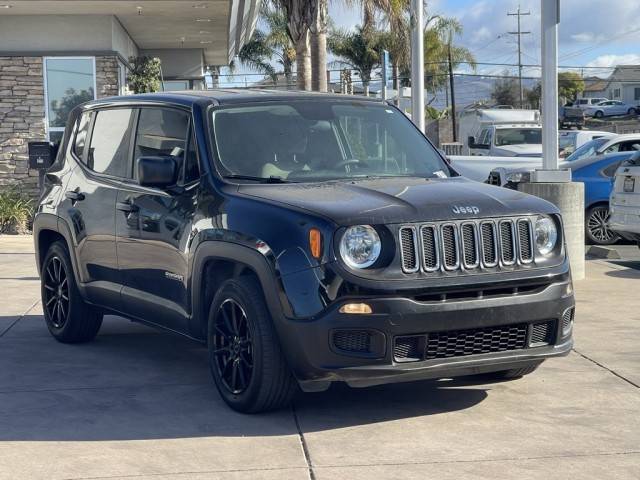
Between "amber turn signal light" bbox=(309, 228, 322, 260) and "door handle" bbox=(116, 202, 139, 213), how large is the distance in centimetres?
198

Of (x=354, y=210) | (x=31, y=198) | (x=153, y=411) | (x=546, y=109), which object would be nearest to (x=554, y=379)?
(x=354, y=210)

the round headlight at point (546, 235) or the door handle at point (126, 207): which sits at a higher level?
the door handle at point (126, 207)

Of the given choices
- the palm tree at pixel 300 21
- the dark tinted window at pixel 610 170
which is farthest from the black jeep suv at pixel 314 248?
the palm tree at pixel 300 21

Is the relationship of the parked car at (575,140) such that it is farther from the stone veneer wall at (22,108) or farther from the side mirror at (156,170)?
the side mirror at (156,170)

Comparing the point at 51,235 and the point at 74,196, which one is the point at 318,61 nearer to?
the point at 51,235

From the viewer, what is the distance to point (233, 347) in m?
6.33

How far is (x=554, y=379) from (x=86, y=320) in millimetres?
3652

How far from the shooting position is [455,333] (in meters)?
5.91

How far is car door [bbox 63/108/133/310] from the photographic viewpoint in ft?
25.5

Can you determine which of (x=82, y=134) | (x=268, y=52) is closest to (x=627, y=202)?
(x=82, y=134)

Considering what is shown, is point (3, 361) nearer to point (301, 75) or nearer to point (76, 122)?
point (76, 122)

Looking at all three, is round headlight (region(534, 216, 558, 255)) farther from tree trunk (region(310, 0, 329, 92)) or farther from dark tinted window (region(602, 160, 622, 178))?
tree trunk (region(310, 0, 329, 92))

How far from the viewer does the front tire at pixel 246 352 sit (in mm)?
5977

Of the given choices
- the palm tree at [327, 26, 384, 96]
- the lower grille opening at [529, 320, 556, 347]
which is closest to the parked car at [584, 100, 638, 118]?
the palm tree at [327, 26, 384, 96]
